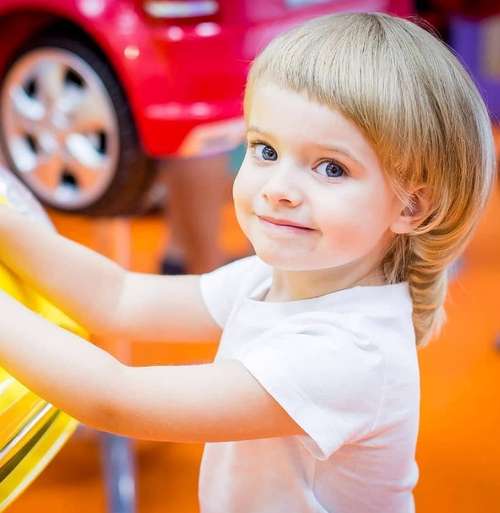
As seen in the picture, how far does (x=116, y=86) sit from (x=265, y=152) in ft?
1.94

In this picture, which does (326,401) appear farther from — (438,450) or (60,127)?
(438,450)

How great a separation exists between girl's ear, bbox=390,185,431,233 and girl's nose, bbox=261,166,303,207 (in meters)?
0.11

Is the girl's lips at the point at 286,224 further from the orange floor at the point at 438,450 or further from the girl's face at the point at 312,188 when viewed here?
the orange floor at the point at 438,450

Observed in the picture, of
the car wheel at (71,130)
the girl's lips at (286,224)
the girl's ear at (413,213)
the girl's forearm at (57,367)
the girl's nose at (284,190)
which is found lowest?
the car wheel at (71,130)

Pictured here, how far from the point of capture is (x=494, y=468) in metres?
1.82

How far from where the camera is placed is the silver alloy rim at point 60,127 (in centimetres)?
142

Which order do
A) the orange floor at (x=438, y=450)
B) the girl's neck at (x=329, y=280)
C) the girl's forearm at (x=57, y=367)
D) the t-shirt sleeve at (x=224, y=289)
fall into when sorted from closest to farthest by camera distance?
1. the girl's forearm at (x=57, y=367)
2. the girl's neck at (x=329, y=280)
3. the t-shirt sleeve at (x=224, y=289)
4. the orange floor at (x=438, y=450)

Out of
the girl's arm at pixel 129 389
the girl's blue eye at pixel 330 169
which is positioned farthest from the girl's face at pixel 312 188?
the girl's arm at pixel 129 389

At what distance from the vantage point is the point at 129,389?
82cm

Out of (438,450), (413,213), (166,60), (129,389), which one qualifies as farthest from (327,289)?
(438,450)

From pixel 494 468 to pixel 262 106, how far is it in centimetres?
118

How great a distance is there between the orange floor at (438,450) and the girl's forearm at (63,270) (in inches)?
29.8

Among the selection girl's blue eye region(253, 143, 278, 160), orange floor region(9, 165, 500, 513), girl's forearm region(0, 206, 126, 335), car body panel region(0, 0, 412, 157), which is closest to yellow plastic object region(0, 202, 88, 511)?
girl's forearm region(0, 206, 126, 335)

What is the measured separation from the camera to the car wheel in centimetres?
141
